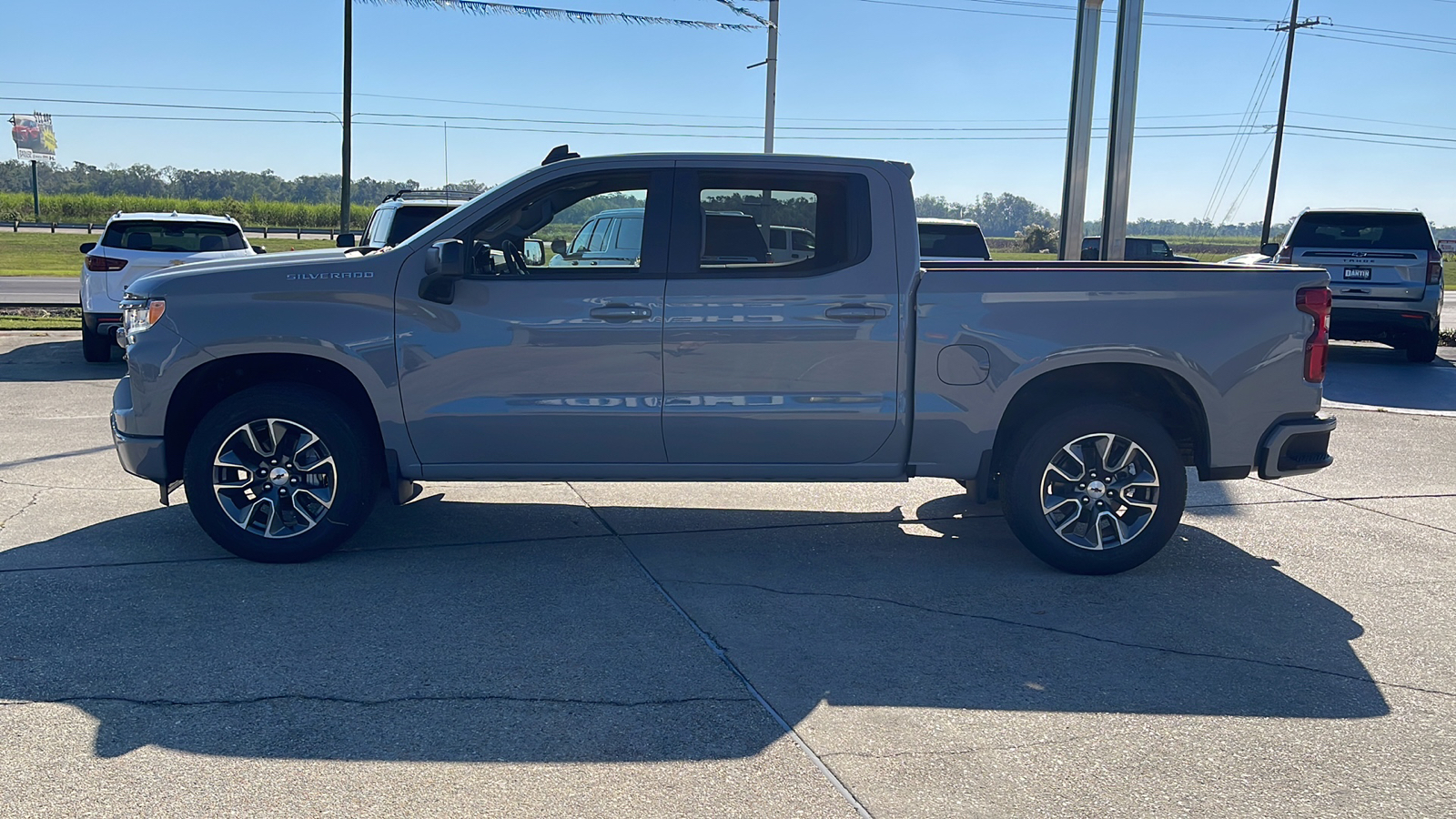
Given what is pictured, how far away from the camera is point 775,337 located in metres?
5.64

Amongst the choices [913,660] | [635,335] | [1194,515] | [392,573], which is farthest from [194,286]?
[1194,515]

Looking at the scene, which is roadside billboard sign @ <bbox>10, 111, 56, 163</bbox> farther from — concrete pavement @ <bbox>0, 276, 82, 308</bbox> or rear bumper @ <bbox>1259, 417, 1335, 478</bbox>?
rear bumper @ <bbox>1259, 417, 1335, 478</bbox>

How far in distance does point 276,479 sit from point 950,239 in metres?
10.8

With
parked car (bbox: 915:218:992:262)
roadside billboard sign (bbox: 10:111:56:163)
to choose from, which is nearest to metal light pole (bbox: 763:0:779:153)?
parked car (bbox: 915:218:992:262)

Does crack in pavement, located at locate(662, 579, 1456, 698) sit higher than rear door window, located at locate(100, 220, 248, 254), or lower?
lower

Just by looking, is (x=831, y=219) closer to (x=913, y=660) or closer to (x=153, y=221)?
(x=913, y=660)

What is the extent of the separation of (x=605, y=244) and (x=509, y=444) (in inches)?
42.9

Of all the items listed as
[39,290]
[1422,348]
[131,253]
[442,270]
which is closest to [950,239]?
[1422,348]

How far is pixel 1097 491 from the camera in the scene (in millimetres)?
5758

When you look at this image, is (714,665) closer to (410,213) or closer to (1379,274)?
(410,213)

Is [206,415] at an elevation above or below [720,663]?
above

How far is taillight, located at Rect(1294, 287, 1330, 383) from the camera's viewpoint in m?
5.68

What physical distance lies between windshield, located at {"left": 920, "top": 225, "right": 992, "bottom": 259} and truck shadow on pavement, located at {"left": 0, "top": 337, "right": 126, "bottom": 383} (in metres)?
9.39

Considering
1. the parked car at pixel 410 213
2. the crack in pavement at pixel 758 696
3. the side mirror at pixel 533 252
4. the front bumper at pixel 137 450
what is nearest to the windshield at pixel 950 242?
the parked car at pixel 410 213
